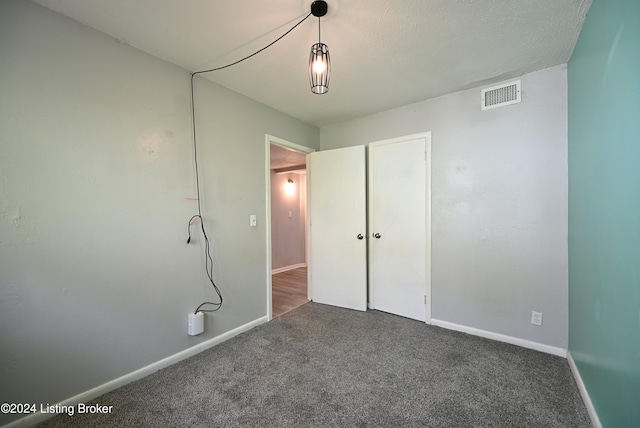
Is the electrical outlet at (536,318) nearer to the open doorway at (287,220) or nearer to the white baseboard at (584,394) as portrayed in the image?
the white baseboard at (584,394)

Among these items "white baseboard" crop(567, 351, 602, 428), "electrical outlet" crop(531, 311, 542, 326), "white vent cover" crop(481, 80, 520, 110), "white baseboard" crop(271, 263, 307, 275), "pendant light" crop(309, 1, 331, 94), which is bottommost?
"white baseboard" crop(271, 263, 307, 275)

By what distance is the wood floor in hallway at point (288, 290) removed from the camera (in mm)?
3346

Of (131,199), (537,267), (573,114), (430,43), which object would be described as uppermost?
(430,43)

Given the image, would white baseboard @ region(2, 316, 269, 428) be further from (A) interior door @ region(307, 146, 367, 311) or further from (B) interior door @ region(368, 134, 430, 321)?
(B) interior door @ region(368, 134, 430, 321)

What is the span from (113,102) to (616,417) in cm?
331

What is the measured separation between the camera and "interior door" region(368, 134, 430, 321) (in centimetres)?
283

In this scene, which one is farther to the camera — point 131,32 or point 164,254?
point 164,254

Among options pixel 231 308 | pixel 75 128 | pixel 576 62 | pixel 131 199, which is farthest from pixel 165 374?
pixel 576 62

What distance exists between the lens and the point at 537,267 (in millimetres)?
2223

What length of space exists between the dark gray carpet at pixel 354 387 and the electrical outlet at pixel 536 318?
0.84 feet

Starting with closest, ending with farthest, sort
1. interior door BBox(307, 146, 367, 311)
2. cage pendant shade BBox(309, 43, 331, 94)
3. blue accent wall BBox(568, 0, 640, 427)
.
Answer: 1. blue accent wall BBox(568, 0, 640, 427)
2. cage pendant shade BBox(309, 43, 331, 94)
3. interior door BBox(307, 146, 367, 311)

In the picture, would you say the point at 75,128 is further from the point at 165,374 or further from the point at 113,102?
the point at 165,374

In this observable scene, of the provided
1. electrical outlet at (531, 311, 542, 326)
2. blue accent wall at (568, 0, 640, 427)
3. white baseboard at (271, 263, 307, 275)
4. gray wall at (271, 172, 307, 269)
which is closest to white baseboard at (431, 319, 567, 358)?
electrical outlet at (531, 311, 542, 326)

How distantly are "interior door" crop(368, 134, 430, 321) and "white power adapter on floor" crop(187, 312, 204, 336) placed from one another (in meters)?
1.95
